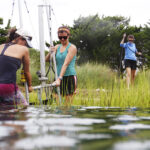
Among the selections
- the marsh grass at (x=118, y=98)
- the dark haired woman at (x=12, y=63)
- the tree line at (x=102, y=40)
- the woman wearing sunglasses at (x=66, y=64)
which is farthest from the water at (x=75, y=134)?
the tree line at (x=102, y=40)

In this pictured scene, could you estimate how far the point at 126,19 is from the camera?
116ft

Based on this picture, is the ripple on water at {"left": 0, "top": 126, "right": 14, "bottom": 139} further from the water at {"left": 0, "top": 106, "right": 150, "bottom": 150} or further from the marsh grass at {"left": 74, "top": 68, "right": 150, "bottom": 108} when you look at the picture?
the marsh grass at {"left": 74, "top": 68, "right": 150, "bottom": 108}

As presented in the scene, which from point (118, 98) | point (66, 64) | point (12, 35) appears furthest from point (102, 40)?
point (12, 35)

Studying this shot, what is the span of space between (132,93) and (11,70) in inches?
82.9

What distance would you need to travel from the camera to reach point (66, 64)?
173 inches

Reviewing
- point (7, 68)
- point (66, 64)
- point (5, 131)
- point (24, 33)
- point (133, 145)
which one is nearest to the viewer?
point (133, 145)

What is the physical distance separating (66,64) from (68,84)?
0.30 metres

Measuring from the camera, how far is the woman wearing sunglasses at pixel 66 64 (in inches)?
173

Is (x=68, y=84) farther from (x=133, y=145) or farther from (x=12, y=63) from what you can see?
(x=133, y=145)

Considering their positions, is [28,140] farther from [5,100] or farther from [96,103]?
[96,103]

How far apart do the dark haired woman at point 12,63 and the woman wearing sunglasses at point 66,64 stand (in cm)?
74

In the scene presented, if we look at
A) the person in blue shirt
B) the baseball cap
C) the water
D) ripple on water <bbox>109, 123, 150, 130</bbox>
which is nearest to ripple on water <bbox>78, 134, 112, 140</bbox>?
the water

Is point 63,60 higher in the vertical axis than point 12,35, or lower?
lower

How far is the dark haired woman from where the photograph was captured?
3.57 metres
